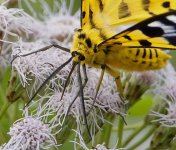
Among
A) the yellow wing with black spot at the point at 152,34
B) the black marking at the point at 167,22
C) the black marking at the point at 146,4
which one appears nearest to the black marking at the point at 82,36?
the yellow wing with black spot at the point at 152,34

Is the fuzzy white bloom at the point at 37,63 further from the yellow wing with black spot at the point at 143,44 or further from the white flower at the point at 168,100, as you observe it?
the white flower at the point at 168,100

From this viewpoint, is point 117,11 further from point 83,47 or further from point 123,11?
point 83,47

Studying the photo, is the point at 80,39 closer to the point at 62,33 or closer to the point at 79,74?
the point at 79,74

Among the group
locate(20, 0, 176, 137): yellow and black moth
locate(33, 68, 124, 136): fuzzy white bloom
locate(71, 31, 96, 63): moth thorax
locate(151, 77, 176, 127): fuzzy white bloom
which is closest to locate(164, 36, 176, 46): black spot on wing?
locate(20, 0, 176, 137): yellow and black moth

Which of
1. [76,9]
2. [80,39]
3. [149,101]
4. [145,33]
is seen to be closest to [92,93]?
[80,39]

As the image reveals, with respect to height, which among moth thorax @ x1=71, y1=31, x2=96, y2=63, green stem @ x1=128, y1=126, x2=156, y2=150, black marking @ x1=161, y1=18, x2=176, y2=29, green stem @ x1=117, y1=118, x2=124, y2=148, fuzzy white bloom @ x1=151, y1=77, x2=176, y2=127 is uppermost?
black marking @ x1=161, y1=18, x2=176, y2=29

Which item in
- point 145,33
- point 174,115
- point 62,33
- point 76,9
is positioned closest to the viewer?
point 145,33

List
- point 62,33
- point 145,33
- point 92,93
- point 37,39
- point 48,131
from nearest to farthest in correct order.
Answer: point 145,33
point 48,131
point 92,93
point 37,39
point 62,33

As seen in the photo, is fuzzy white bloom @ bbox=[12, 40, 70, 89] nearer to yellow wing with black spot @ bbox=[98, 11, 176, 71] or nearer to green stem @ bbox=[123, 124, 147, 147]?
yellow wing with black spot @ bbox=[98, 11, 176, 71]
